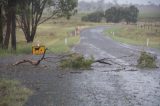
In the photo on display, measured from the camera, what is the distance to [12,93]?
13.3 metres

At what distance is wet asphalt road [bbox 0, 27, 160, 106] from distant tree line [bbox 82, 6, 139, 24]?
103m

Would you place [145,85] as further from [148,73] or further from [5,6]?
[5,6]

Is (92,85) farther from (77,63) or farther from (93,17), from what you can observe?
(93,17)

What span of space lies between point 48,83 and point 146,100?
4.97 metres

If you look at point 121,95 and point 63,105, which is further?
point 121,95

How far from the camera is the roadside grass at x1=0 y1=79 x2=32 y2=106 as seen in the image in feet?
38.8

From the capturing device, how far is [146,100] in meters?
12.4

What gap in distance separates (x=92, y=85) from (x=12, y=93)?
3691 mm

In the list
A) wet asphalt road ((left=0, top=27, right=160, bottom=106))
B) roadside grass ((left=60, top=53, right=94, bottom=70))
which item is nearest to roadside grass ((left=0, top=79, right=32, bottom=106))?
wet asphalt road ((left=0, top=27, right=160, bottom=106))

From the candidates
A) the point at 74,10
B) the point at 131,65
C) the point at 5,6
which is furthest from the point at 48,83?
the point at 74,10

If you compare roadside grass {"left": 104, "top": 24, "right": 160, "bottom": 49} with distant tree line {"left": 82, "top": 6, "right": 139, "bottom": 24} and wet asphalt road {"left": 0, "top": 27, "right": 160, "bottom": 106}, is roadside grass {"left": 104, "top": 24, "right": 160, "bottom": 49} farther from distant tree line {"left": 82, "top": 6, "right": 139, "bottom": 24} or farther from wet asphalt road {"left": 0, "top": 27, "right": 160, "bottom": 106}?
distant tree line {"left": 82, "top": 6, "right": 139, "bottom": 24}

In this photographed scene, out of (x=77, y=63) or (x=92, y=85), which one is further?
(x=77, y=63)

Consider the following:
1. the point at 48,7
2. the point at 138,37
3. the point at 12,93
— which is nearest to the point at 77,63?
the point at 12,93

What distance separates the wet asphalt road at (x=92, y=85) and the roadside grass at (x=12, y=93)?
11.4 inches
